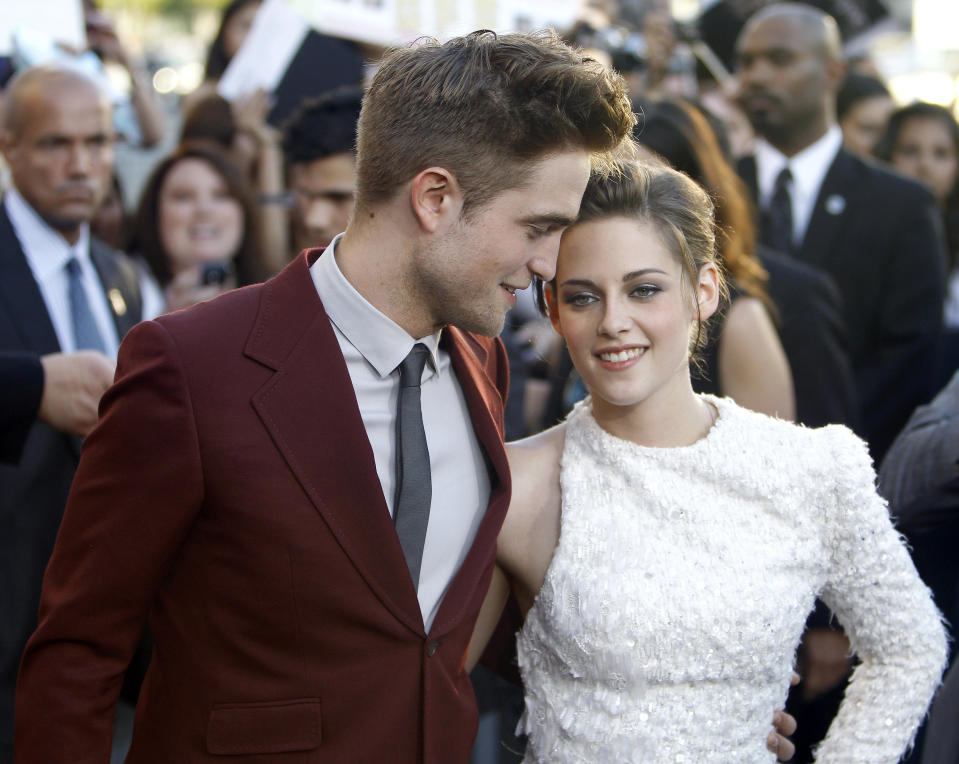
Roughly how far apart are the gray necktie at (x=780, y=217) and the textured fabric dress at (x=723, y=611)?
2.33m

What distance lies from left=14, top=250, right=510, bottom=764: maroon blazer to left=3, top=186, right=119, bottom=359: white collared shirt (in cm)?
141

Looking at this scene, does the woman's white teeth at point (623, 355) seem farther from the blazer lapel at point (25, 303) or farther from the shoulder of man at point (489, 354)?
the blazer lapel at point (25, 303)

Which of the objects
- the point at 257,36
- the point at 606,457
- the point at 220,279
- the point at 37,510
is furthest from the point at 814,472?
the point at 257,36

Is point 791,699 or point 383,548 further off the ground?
point 383,548

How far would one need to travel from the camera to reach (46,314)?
297cm

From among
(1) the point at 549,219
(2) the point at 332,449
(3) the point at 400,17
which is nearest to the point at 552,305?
(1) the point at 549,219

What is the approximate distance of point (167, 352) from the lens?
5.86 feet

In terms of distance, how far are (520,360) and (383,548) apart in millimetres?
1673

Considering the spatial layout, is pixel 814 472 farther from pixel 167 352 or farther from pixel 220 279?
pixel 220 279

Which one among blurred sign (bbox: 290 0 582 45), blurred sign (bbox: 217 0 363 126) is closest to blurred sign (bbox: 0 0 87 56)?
blurred sign (bbox: 217 0 363 126)

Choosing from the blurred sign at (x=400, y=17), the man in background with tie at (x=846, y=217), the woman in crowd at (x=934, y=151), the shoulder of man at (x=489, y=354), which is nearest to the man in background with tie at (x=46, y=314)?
the shoulder of man at (x=489, y=354)

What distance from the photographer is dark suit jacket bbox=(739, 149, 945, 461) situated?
4.18 metres

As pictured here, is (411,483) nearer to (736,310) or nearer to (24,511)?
(24,511)

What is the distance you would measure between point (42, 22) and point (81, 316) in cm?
183
